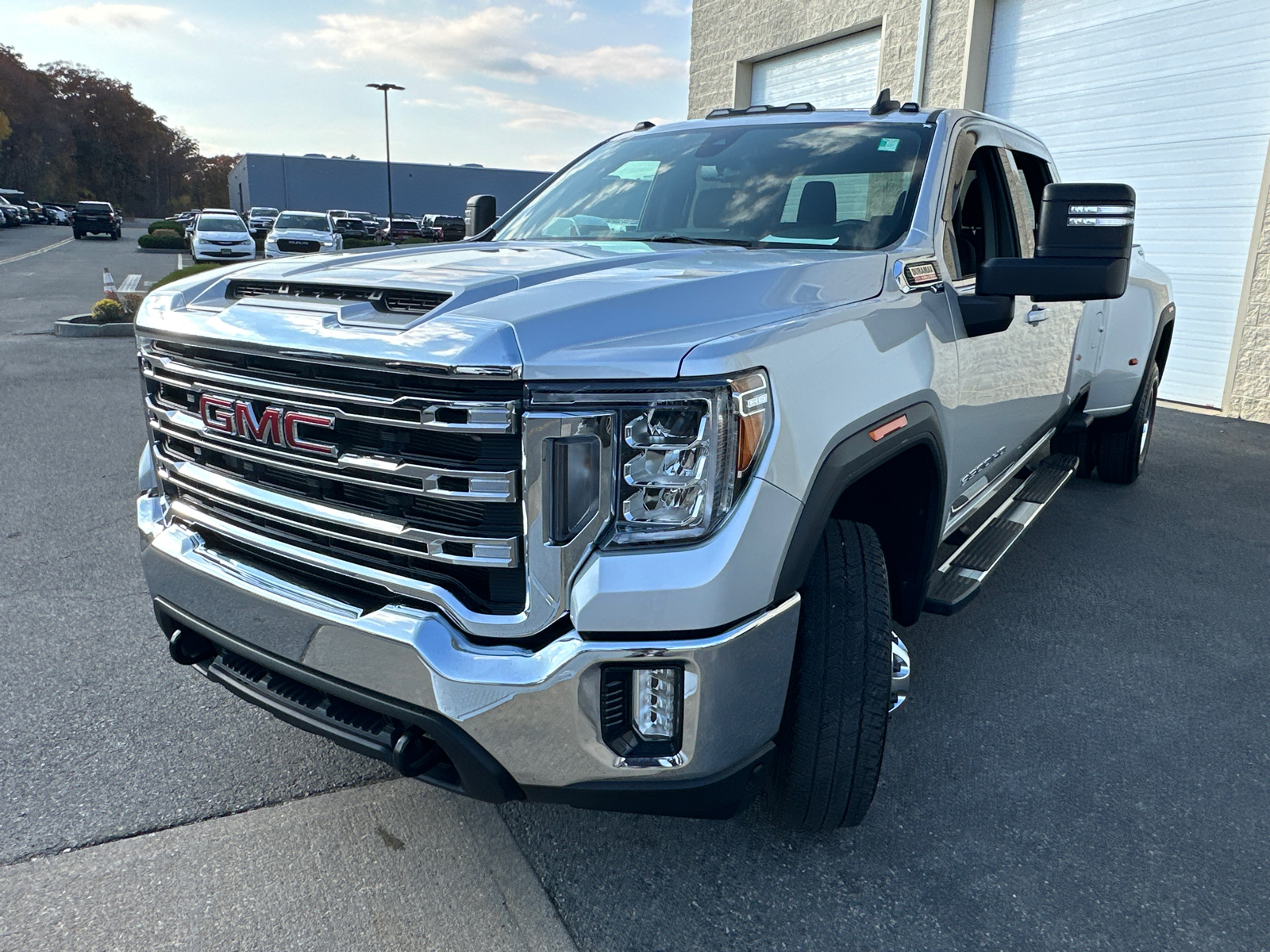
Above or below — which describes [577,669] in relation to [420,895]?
above

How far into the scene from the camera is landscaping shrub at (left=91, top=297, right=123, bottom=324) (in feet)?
41.6

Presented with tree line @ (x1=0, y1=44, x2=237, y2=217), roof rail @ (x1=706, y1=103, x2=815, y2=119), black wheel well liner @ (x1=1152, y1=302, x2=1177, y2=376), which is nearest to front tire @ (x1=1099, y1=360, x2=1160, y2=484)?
black wheel well liner @ (x1=1152, y1=302, x2=1177, y2=376)

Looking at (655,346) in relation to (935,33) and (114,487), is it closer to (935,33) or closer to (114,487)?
(114,487)

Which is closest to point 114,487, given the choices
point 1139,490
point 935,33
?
point 1139,490

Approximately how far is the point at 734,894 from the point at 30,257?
116 feet

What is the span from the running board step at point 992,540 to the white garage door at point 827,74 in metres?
Answer: 8.82

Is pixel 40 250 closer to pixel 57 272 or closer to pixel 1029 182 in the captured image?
pixel 57 272

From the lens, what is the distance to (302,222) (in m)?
27.3

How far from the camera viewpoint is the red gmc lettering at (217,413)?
213 centimetres

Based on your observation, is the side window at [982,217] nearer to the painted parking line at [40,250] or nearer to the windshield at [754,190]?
the windshield at [754,190]

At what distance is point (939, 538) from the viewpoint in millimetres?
2691

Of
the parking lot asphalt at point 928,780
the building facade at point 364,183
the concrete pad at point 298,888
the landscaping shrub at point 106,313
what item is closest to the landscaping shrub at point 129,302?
the landscaping shrub at point 106,313

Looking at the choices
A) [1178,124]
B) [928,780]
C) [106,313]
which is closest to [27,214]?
[106,313]

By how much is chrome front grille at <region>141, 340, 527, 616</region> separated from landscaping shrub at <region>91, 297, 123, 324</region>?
39.9 ft
